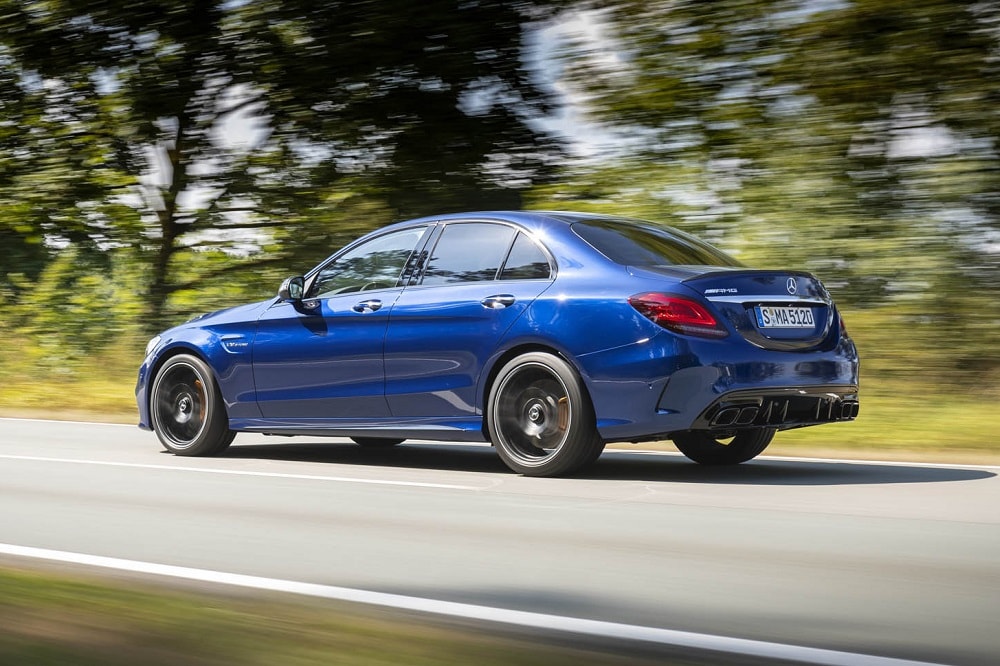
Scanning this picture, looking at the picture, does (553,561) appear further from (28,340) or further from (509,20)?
(28,340)

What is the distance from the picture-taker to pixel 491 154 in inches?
653

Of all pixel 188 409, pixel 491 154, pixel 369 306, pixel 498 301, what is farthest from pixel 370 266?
pixel 491 154

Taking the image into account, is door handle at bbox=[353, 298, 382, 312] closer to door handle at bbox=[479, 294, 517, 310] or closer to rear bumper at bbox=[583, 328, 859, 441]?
door handle at bbox=[479, 294, 517, 310]

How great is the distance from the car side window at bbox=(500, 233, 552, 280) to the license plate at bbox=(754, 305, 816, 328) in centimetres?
128

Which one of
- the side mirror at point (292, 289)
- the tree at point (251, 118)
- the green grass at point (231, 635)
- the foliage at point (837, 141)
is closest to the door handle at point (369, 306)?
the side mirror at point (292, 289)

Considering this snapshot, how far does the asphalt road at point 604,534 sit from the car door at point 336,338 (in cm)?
44

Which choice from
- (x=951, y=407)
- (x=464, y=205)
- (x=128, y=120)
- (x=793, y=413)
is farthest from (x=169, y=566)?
(x=128, y=120)

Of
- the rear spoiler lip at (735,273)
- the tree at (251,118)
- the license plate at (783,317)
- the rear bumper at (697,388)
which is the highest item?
the tree at (251,118)

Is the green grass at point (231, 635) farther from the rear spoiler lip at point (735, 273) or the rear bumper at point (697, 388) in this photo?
the rear spoiler lip at point (735, 273)

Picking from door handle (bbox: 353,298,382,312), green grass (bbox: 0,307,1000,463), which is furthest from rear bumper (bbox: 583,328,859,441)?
green grass (bbox: 0,307,1000,463)

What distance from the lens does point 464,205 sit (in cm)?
1630

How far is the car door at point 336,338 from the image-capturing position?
29.6 feet

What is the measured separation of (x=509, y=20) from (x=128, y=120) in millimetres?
5604

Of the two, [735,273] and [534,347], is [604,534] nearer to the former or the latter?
[534,347]
